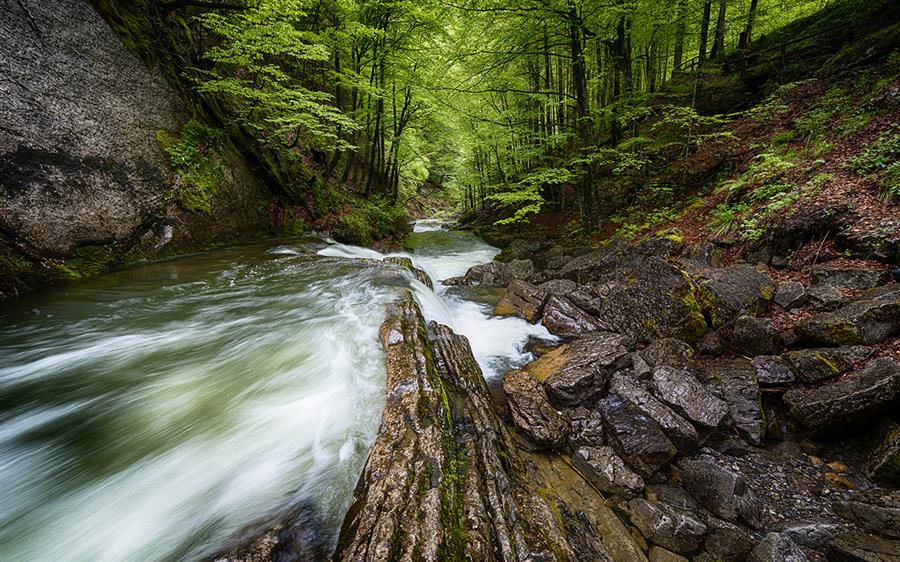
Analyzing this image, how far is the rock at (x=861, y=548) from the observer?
7.66 feet

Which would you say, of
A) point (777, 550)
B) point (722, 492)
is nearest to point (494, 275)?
point (722, 492)

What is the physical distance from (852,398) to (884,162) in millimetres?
5311

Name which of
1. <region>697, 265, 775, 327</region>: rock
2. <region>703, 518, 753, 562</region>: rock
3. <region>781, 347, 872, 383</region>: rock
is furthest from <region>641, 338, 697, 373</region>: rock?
<region>703, 518, 753, 562</region>: rock

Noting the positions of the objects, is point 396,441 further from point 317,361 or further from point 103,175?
point 103,175

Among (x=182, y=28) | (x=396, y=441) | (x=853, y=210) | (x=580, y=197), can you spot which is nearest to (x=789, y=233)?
(x=853, y=210)

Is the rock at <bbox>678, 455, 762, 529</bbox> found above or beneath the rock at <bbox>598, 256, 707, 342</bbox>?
beneath

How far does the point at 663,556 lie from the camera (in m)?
2.68

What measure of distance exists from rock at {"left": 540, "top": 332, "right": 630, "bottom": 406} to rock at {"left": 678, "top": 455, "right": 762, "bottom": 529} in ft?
4.00

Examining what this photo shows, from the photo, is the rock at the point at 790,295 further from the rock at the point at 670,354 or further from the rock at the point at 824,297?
the rock at the point at 670,354

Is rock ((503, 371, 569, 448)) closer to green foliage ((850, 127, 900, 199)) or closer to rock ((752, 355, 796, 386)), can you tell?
rock ((752, 355, 796, 386))

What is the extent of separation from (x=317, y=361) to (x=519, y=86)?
524 inches

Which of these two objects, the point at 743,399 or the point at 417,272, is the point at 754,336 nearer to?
the point at 743,399

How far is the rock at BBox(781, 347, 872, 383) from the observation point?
3.51 m

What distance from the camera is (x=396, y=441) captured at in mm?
2559
